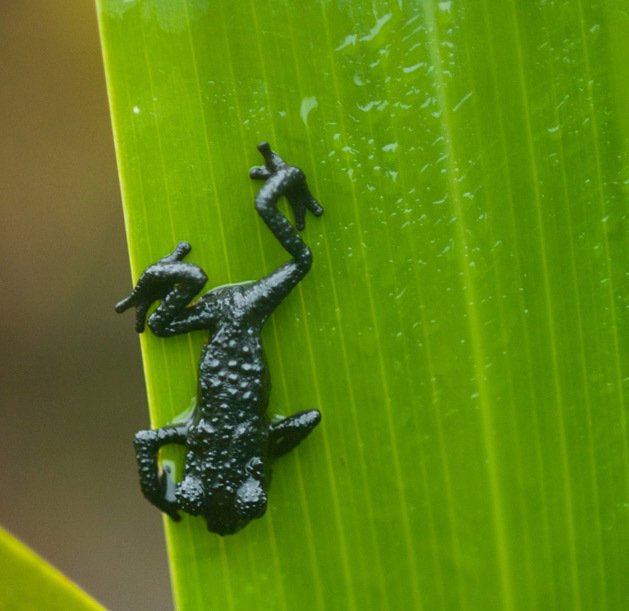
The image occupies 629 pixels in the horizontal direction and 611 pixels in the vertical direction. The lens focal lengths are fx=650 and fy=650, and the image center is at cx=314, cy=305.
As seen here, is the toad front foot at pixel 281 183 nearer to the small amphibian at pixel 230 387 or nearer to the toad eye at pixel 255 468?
the small amphibian at pixel 230 387

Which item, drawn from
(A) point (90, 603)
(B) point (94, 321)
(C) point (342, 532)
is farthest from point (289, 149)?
(B) point (94, 321)

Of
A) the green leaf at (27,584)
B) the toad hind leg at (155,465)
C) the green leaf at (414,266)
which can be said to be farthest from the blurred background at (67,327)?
the green leaf at (27,584)

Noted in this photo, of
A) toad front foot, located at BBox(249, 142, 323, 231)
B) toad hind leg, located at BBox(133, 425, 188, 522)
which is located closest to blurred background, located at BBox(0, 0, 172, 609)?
toad hind leg, located at BBox(133, 425, 188, 522)

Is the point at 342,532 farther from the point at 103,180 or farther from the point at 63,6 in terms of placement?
the point at 63,6

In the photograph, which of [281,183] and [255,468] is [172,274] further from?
[255,468]

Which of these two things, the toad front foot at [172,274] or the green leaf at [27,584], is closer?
the green leaf at [27,584]

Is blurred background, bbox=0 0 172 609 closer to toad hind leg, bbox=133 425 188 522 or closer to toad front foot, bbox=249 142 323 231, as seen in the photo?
toad hind leg, bbox=133 425 188 522
